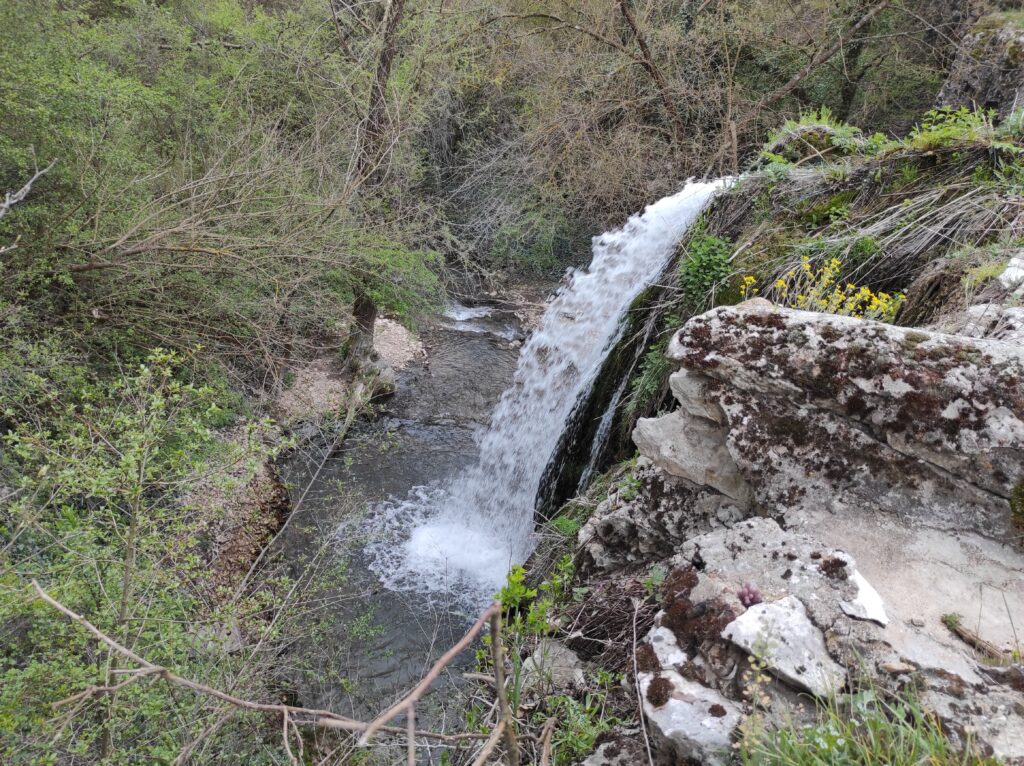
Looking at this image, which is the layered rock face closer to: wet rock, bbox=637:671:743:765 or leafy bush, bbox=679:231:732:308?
wet rock, bbox=637:671:743:765

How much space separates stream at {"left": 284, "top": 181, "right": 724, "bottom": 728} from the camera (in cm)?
466

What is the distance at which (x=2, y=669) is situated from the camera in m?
2.88

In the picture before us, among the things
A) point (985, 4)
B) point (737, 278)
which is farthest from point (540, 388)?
point (985, 4)

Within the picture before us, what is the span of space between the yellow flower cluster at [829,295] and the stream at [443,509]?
4.75ft

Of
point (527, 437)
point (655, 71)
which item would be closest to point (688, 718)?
point (527, 437)

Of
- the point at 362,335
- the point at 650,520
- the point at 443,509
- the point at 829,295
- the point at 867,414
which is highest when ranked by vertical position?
the point at 829,295

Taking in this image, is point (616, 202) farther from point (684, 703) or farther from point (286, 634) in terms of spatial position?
point (684, 703)

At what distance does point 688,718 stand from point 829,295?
8.56ft

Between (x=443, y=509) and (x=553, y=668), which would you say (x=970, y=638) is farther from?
(x=443, y=509)

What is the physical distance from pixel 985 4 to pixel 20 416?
12.5m

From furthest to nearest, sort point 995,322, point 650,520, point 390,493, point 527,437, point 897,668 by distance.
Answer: point 390,493
point 527,437
point 650,520
point 995,322
point 897,668

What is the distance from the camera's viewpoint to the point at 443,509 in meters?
6.45

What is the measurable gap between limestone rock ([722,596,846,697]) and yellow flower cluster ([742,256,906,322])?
1.69m

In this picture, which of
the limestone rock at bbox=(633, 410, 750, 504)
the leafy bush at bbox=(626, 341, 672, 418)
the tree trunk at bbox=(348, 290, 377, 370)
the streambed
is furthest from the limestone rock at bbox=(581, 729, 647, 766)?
the tree trunk at bbox=(348, 290, 377, 370)
